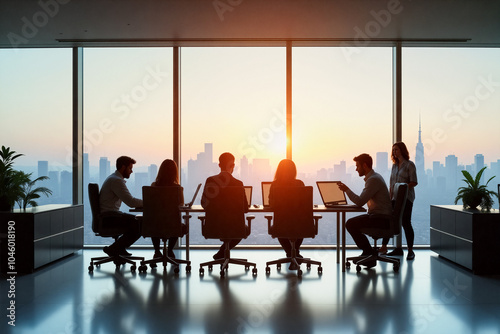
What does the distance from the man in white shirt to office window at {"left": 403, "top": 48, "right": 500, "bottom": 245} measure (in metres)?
4.60

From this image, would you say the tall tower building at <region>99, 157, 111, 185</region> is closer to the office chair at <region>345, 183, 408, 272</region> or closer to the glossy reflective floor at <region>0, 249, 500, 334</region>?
the glossy reflective floor at <region>0, 249, 500, 334</region>

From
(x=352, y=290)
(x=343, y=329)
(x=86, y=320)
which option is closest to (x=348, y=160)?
(x=352, y=290)

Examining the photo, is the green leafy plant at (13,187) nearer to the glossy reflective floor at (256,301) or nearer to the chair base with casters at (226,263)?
the glossy reflective floor at (256,301)

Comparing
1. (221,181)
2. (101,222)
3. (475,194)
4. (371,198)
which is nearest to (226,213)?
(221,181)

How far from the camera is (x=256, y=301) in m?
4.45

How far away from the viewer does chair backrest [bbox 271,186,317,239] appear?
17.8 feet

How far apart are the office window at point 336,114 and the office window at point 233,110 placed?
0.33 m

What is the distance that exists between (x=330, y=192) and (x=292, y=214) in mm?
980

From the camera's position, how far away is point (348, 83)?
7746mm

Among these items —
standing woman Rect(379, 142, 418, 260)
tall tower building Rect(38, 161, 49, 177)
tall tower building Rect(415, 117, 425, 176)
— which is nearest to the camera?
standing woman Rect(379, 142, 418, 260)

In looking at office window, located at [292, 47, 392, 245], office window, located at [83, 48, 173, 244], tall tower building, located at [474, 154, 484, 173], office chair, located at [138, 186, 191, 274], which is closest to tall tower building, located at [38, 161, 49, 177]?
office window, located at [83, 48, 173, 244]

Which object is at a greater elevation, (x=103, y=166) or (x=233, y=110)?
(x=233, y=110)

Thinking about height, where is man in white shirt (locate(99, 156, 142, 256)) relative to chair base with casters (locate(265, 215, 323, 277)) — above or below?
above

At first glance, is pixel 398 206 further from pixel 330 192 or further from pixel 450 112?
pixel 450 112
